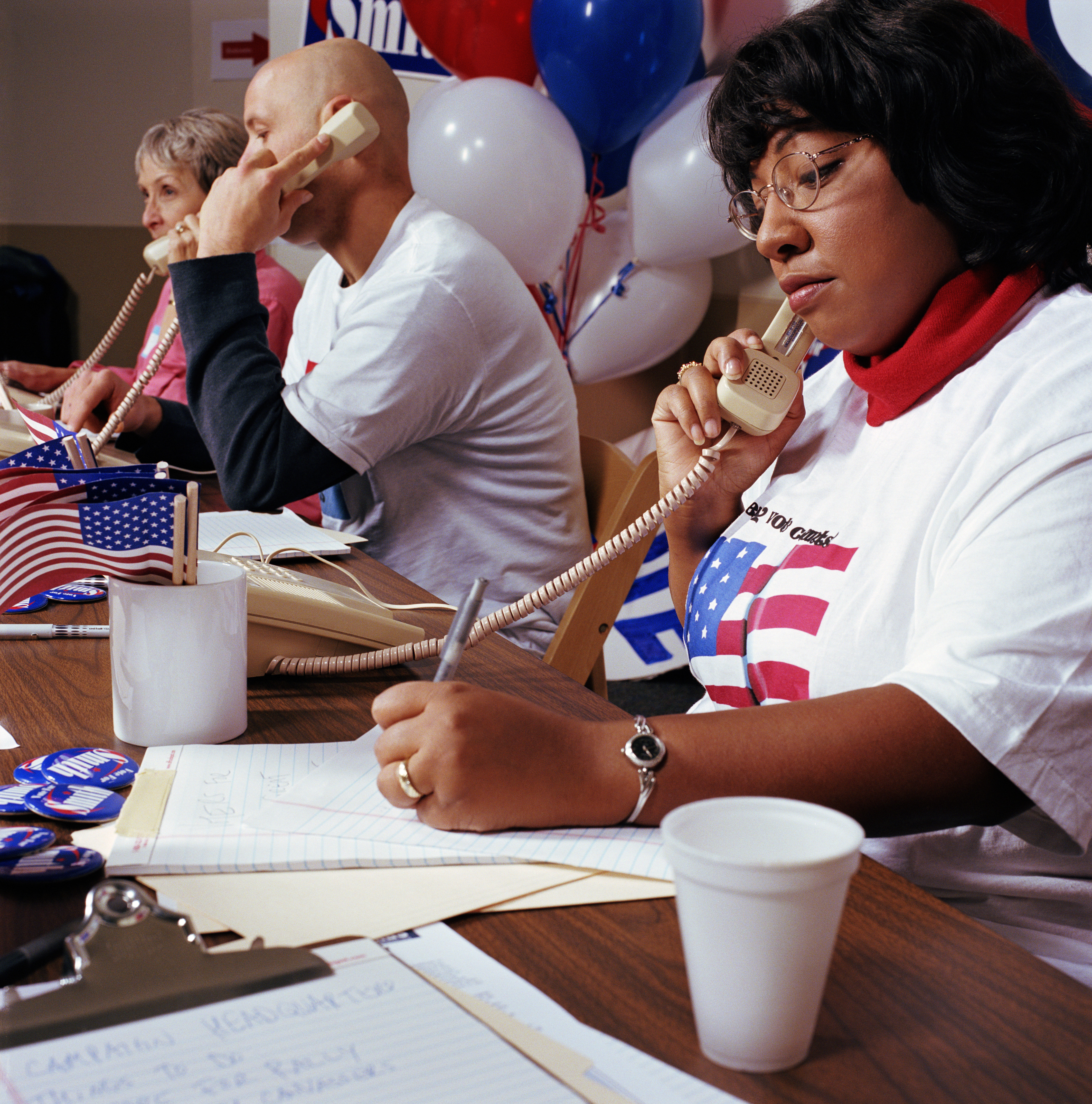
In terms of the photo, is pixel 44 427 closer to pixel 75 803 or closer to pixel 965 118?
pixel 75 803

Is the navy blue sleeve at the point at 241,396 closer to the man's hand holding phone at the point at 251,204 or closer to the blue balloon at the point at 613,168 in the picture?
the man's hand holding phone at the point at 251,204

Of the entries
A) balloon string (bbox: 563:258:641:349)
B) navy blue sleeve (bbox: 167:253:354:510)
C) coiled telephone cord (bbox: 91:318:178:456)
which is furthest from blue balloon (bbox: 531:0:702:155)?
navy blue sleeve (bbox: 167:253:354:510)

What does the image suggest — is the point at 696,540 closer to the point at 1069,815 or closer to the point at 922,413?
the point at 922,413

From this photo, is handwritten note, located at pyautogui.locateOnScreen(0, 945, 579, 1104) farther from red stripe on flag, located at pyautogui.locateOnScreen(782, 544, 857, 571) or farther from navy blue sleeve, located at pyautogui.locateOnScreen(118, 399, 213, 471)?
navy blue sleeve, located at pyautogui.locateOnScreen(118, 399, 213, 471)

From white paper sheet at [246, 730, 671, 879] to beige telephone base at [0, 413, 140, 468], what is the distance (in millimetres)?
1055

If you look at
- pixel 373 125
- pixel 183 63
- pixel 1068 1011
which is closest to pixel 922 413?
pixel 1068 1011

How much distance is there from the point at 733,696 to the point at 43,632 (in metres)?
0.71

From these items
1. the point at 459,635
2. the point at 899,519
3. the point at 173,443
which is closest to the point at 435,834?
the point at 459,635

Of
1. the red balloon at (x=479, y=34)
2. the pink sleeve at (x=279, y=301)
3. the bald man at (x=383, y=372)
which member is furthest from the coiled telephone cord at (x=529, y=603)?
the red balloon at (x=479, y=34)

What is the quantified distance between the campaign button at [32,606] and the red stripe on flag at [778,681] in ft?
2.55

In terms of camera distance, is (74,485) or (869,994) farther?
(74,485)

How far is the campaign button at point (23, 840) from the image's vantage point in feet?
2.17

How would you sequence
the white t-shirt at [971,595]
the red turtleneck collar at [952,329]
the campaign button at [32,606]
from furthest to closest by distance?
1. the campaign button at [32,606]
2. the red turtleneck collar at [952,329]
3. the white t-shirt at [971,595]

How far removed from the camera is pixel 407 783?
0.72 m
